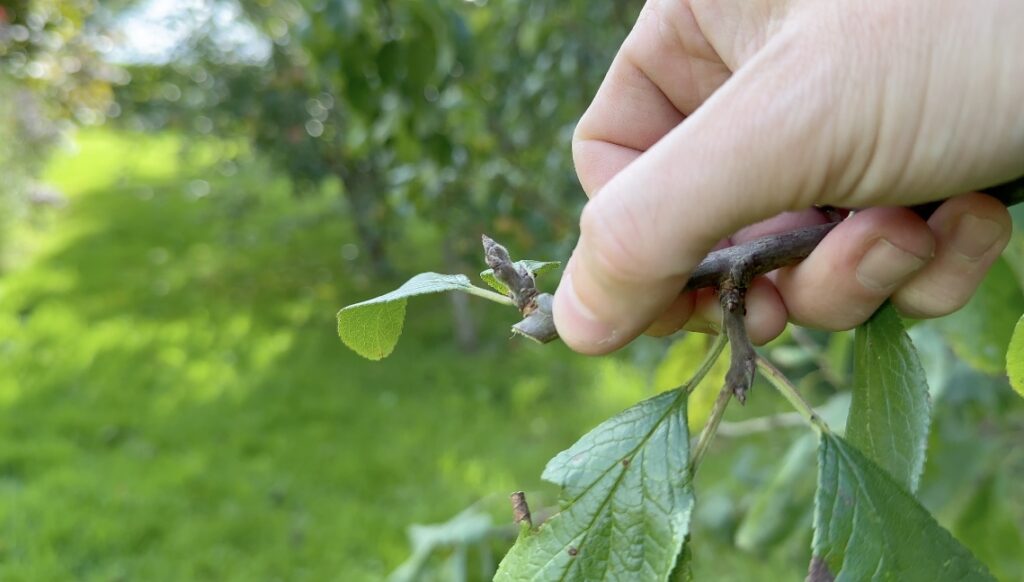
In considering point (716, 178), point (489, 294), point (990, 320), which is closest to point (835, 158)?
point (716, 178)

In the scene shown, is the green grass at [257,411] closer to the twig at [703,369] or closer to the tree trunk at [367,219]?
the tree trunk at [367,219]

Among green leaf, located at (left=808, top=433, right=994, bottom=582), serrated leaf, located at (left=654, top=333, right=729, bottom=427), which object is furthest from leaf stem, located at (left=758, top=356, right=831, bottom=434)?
serrated leaf, located at (left=654, top=333, right=729, bottom=427)

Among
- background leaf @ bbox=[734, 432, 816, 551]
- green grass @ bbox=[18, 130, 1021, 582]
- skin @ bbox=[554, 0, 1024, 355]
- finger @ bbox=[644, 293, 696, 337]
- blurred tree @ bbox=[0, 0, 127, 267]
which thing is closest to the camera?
skin @ bbox=[554, 0, 1024, 355]

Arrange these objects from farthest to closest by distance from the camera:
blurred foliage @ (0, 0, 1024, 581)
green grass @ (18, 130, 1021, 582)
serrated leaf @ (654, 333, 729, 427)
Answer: green grass @ (18, 130, 1021, 582) → blurred foliage @ (0, 0, 1024, 581) → serrated leaf @ (654, 333, 729, 427)

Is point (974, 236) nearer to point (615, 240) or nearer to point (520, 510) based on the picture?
point (615, 240)

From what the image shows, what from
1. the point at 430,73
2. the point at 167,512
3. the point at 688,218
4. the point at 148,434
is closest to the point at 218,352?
the point at 148,434

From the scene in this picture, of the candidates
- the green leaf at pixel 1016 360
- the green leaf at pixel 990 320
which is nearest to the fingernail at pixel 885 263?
the green leaf at pixel 1016 360

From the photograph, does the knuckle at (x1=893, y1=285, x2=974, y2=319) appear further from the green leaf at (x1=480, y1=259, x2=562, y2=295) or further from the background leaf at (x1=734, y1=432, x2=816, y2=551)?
the background leaf at (x1=734, y1=432, x2=816, y2=551)
